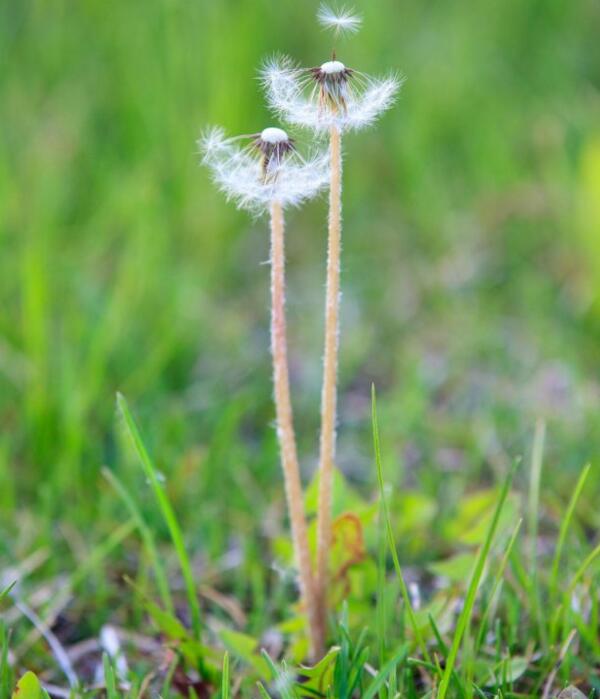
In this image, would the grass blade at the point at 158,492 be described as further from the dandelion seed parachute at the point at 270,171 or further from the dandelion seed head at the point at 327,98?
the dandelion seed head at the point at 327,98

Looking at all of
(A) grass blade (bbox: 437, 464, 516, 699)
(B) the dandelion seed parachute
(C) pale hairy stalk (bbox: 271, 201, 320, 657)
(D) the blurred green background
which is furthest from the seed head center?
(A) grass blade (bbox: 437, 464, 516, 699)

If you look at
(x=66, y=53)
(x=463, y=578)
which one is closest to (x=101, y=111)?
(x=66, y=53)

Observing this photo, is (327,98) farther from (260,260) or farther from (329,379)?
(260,260)

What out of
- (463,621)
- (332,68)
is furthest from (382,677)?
(332,68)

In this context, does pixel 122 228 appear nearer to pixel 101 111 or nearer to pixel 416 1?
pixel 101 111

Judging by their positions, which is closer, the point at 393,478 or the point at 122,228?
the point at 393,478

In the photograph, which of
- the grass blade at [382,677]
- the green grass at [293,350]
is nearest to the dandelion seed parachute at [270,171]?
the green grass at [293,350]
